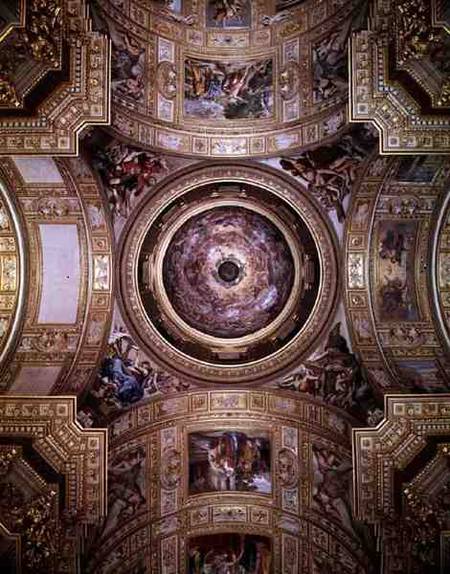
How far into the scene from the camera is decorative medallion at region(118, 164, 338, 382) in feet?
66.6

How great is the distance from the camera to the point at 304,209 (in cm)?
2025

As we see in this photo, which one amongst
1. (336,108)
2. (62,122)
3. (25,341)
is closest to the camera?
(62,122)

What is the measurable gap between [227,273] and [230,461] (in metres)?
4.87

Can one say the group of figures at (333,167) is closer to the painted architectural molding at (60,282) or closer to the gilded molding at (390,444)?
the painted architectural molding at (60,282)

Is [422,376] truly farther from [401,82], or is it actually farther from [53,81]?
[53,81]

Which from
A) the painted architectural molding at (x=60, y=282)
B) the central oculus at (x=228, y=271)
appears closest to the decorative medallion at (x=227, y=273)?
the central oculus at (x=228, y=271)

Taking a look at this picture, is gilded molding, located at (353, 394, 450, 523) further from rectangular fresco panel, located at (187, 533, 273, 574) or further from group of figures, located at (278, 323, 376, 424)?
rectangular fresco panel, located at (187, 533, 273, 574)

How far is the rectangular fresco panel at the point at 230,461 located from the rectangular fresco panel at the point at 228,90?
7.99 meters

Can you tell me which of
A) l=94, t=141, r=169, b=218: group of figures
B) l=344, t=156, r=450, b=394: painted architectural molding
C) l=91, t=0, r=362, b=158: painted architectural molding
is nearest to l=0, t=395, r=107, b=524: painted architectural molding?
l=94, t=141, r=169, b=218: group of figures

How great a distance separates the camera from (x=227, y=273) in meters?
21.2

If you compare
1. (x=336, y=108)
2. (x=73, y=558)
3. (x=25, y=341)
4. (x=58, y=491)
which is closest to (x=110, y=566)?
(x=73, y=558)

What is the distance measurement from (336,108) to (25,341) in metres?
9.41

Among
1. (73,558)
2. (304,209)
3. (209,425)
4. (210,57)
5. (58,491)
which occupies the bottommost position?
(73,558)

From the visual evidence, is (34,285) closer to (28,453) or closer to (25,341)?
(25,341)
